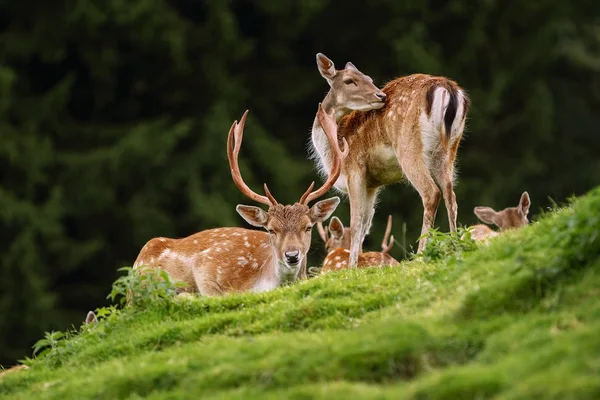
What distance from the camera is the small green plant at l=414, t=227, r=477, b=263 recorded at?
879cm

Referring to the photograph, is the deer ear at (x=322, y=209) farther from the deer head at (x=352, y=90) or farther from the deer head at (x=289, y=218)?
the deer head at (x=352, y=90)

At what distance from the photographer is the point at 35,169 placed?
24.8 m

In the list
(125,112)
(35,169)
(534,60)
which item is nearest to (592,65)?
(534,60)

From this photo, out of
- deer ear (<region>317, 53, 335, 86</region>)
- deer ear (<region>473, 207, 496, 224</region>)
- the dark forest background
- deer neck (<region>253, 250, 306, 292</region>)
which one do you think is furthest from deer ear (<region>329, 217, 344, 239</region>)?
the dark forest background

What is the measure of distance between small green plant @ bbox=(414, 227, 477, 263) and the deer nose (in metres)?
1.44

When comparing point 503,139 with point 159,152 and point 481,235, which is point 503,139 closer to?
point 159,152

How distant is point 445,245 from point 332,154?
219cm

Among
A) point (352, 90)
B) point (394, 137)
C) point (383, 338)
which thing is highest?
point (352, 90)

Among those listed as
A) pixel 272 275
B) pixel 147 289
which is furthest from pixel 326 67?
pixel 147 289

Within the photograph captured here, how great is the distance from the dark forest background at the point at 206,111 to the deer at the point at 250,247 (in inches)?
463

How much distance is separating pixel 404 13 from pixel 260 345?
2272cm

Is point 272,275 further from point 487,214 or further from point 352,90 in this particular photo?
point 487,214

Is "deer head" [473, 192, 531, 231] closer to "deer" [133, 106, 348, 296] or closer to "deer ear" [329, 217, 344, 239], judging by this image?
"deer ear" [329, 217, 344, 239]

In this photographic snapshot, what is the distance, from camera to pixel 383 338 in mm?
6840
